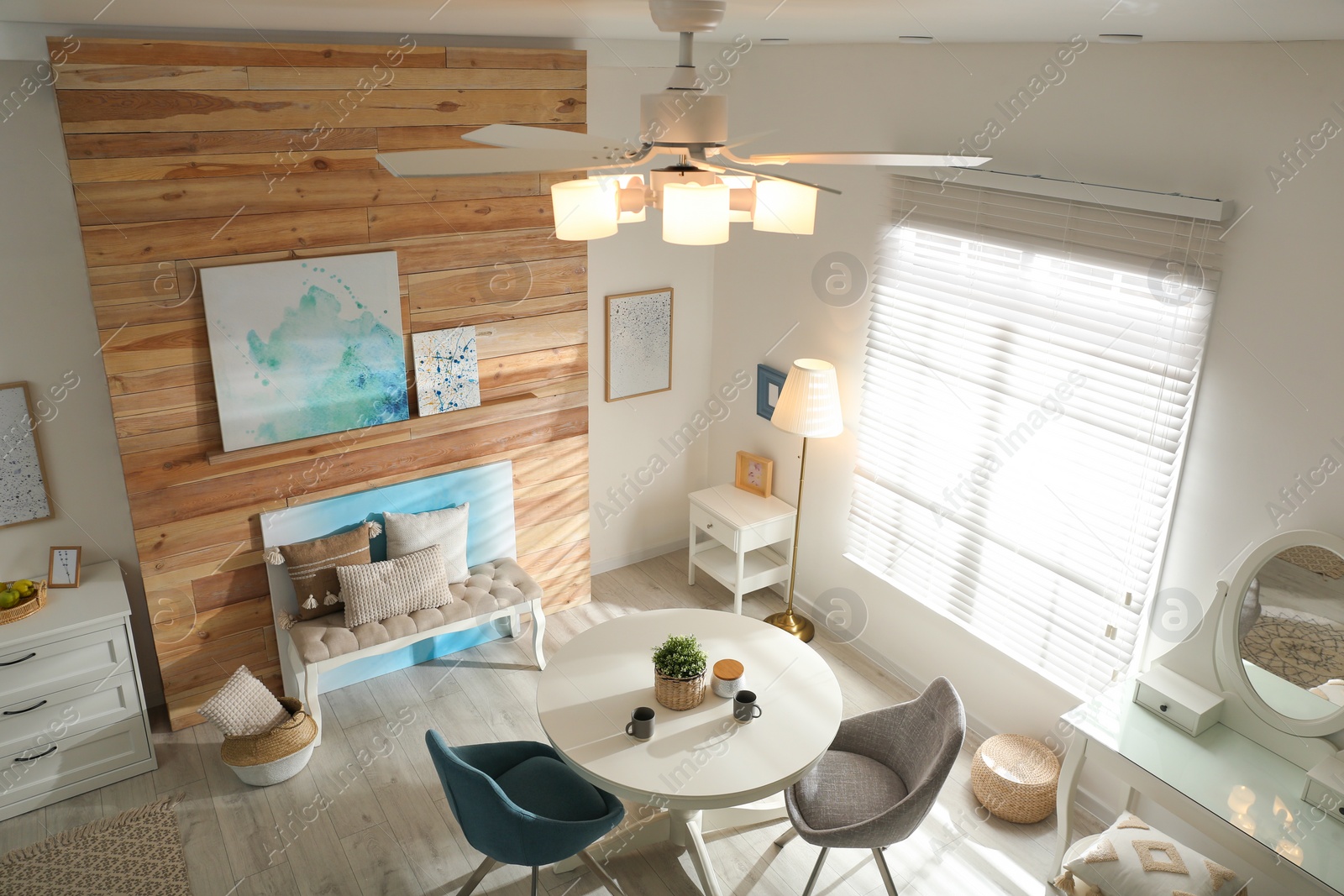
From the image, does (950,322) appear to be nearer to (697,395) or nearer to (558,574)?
(697,395)

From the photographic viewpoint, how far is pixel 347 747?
3.93 m

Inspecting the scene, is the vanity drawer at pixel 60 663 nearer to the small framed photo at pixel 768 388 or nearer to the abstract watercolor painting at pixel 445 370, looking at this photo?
the abstract watercolor painting at pixel 445 370

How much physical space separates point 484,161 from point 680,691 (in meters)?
1.95

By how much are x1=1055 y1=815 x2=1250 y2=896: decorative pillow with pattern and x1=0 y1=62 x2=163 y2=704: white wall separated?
3.67m

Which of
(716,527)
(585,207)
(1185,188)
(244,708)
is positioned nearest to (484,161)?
(585,207)

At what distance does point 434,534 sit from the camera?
4207 mm

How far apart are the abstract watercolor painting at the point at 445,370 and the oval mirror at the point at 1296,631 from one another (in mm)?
3049

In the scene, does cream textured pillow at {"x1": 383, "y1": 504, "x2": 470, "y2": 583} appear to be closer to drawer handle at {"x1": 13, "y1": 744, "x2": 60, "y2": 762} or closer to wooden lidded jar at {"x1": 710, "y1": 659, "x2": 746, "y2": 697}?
drawer handle at {"x1": 13, "y1": 744, "x2": 60, "y2": 762}

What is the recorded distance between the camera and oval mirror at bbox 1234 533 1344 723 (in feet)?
9.05

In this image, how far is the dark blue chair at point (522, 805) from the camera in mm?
2754

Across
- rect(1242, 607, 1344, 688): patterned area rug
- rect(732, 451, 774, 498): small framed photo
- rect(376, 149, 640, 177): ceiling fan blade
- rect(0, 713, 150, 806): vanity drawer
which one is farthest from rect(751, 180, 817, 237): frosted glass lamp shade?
rect(0, 713, 150, 806): vanity drawer

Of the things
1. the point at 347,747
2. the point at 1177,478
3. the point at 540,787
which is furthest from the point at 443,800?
the point at 1177,478

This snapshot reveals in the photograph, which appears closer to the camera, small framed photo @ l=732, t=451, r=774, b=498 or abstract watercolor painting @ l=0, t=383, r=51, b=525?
abstract watercolor painting @ l=0, t=383, r=51, b=525

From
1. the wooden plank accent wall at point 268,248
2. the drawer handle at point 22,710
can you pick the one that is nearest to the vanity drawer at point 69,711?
the drawer handle at point 22,710
